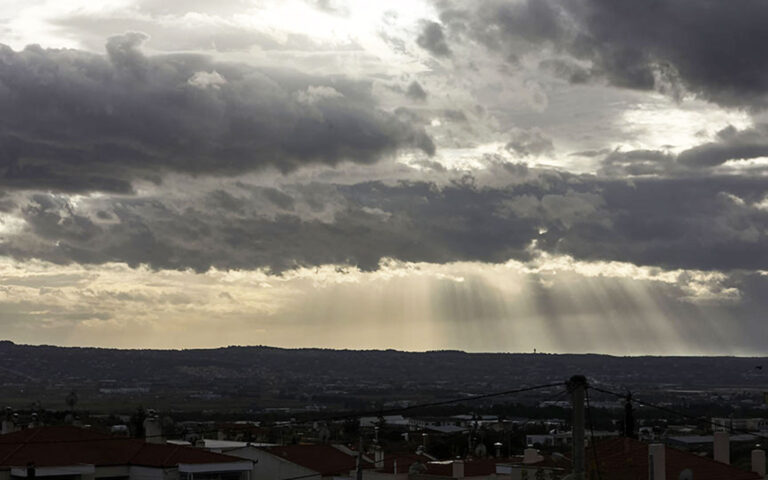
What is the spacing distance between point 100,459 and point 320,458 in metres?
21.9

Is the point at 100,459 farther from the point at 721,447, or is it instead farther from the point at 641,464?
the point at 721,447

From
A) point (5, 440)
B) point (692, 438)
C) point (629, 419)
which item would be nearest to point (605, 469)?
point (629, 419)

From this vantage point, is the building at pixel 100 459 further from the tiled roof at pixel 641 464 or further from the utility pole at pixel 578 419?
the utility pole at pixel 578 419

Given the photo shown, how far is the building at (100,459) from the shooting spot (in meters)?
64.4

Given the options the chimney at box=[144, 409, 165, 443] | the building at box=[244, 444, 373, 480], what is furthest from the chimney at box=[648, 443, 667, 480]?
the chimney at box=[144, 409, 165, 443]

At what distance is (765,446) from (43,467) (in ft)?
449

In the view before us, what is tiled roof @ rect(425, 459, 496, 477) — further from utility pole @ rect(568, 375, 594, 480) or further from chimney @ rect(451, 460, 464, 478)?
utility pole @ rect(568, 375, 594, 480)

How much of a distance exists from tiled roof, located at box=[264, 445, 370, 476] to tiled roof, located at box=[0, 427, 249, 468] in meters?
10.7

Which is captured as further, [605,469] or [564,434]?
[564,434]

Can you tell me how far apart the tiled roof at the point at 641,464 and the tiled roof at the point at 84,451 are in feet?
77.3

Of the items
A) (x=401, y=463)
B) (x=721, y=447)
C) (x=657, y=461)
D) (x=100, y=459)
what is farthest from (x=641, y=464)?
(x=100, y=459)

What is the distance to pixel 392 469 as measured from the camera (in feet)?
235

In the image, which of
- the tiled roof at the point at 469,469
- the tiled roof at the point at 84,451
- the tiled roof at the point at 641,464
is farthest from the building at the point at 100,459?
the tiled roof at the point at 641,464

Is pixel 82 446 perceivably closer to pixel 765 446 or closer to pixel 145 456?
pixel 145 456
